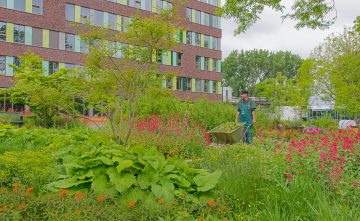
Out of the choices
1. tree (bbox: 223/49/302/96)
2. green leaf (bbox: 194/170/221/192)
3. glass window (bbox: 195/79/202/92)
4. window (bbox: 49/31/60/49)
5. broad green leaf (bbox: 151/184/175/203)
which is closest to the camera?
broad green leaf (bbox: 151/184/175/203)

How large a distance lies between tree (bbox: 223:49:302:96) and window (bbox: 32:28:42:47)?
53.9m

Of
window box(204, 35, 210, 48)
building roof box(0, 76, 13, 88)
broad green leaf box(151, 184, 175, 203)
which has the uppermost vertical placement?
window box(204, 35, 210, 48)

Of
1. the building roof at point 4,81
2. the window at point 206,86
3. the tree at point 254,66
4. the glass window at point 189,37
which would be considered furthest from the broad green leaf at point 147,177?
the tree at point 254,66

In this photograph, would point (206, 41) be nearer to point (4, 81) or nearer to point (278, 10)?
point (4, 81)

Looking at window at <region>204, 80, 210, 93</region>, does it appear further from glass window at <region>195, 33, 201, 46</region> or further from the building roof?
the building roof

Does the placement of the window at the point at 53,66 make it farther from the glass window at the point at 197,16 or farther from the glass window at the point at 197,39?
the glass window at the point at 197,16

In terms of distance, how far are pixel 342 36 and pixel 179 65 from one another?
866 inches

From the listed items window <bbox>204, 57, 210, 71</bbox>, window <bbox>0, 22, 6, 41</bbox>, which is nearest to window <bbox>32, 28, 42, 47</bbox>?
window <bbox>0, 22, 6, 41</bbox>

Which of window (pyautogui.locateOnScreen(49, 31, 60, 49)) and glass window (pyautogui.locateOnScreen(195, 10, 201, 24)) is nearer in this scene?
window (pyautogui.locateOnScreen(49, 31, 60, 49))

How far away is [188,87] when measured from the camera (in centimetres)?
4775

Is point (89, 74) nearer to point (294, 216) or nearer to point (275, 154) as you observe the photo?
point (275, 154)

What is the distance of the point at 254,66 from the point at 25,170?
8179cm

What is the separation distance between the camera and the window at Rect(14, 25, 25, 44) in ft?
115

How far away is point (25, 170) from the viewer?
5359mm
